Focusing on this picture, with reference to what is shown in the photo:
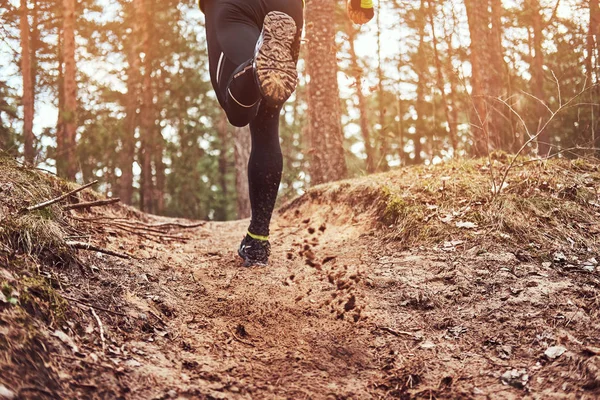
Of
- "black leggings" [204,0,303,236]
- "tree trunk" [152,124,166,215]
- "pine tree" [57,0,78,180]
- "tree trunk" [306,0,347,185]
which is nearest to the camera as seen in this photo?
"black leggings" [204,0,303,236]

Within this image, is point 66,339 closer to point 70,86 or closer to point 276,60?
point 276,60

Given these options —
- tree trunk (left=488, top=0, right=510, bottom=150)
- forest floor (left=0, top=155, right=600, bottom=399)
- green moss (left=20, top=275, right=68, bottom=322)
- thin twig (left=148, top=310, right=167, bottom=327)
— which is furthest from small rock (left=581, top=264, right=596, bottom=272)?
tree trunk (left=488, top=0, right=510, bottom=150)

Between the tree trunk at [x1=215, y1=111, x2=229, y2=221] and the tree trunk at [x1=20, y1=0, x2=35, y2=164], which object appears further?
the tree trunk at [x1=215, y1=111, x2=229, y2=221]

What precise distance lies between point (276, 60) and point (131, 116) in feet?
44.4

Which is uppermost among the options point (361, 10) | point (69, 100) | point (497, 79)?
point (69, 100)

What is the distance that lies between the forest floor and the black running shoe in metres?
0.09

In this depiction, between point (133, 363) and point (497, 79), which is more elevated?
point (497, 79)

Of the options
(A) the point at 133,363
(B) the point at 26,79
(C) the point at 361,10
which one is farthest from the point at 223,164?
(A) the point at 133,363

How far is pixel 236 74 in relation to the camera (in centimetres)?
243

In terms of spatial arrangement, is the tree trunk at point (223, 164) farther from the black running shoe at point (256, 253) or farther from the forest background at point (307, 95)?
the black running shoe at point (256, 253)

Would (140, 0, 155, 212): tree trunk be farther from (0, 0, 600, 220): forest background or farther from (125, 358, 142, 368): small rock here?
(125, 358, 142, 368): small rock

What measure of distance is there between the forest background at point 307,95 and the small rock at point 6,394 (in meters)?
2.02

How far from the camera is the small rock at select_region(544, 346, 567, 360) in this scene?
1.62 m

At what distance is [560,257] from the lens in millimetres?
2359
